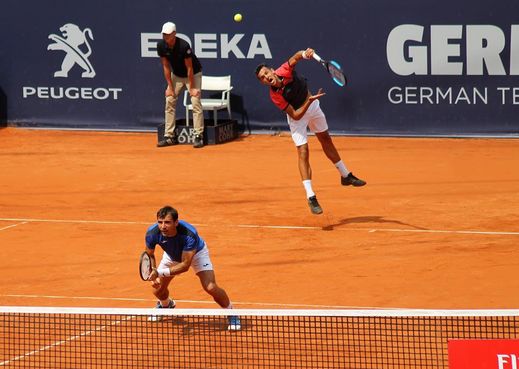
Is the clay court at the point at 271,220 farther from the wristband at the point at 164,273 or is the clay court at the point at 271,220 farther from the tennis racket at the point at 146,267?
the tennis racket at the point at 146,267

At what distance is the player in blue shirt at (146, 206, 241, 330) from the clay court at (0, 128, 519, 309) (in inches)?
35.9

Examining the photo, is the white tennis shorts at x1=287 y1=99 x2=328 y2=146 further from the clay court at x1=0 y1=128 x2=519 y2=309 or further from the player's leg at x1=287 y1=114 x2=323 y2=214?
the clay court at x1=0 y1=128 x2=519 y2=309

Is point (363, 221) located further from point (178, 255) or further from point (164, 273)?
point (164, 273)

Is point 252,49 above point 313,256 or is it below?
above

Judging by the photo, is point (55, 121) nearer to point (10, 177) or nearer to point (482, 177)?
point (10, 177)

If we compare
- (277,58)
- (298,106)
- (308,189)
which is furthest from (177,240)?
(277,58)

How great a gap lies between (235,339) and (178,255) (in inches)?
38.8

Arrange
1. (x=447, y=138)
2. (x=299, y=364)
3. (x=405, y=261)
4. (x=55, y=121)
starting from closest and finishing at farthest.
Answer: (x=299, y=364) → (x=405, y=261) → (x=447, y=138) → (x=55, y=121)

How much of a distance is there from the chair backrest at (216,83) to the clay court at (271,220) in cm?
109

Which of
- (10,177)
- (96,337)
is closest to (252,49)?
(10,177)

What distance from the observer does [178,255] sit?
1063cm

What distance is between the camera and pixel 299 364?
9.52 meters

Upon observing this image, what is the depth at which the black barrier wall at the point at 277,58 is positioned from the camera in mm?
21234

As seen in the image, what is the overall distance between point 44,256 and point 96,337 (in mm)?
3497
